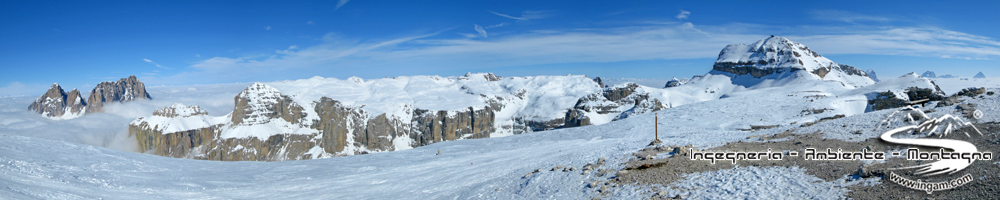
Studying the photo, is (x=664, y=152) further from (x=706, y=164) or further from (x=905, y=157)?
(x=905, y=157)

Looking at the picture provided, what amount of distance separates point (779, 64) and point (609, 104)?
204ft

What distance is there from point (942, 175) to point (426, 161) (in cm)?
1884

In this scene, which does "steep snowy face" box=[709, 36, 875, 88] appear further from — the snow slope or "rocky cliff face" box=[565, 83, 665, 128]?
the snow slope

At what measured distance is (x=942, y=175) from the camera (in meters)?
8.13

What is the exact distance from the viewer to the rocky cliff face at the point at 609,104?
→ 139125 mm

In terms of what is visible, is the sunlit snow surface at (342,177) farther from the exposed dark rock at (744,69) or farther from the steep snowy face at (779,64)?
the exposed dark rock at (744,69)

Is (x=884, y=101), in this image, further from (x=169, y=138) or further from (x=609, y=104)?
(x=169, y=138)

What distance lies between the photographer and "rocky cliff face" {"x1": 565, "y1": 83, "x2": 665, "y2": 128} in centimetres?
13912

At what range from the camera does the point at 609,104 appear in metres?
152

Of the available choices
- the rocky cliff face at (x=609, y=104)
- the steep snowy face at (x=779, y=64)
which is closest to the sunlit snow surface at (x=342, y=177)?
the rocky cliff face at (x=609, y=104)

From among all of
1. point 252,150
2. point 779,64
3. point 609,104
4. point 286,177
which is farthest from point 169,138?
point 779,64

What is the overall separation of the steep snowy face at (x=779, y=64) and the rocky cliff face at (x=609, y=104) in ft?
125

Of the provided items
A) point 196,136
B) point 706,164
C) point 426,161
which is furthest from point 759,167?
point 196,136

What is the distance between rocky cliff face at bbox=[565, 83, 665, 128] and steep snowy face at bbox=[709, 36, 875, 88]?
125 feet
